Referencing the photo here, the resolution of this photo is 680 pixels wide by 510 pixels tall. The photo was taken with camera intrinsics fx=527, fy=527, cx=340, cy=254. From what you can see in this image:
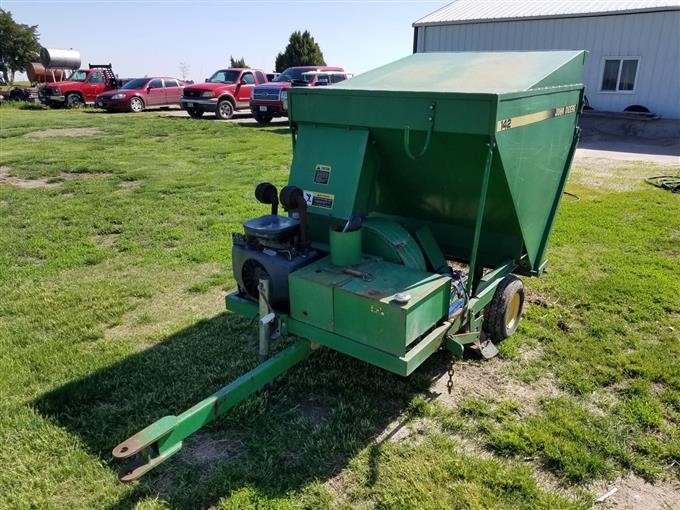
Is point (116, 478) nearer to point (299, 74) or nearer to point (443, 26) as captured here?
point (299, 74)

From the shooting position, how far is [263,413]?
333cm

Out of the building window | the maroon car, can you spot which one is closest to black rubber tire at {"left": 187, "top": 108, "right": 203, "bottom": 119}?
the maroon car

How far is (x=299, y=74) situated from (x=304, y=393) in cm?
1702

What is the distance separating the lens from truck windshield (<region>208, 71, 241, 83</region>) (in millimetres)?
20047

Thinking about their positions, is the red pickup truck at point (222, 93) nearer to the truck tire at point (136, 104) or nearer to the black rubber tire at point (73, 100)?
the truck tire at point (136, 104)

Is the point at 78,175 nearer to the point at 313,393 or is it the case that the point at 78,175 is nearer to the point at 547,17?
the point at 313,393

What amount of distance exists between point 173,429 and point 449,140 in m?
2.27

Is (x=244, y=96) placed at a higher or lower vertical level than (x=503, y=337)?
higher

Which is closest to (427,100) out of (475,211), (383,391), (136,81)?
(475,211)

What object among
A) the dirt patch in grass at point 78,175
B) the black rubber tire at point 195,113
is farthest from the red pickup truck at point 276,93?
the dirt patch in grass at point 78,175

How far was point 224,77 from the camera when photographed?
66.4ft

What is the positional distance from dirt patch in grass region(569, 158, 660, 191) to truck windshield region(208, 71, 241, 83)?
43.9 ft

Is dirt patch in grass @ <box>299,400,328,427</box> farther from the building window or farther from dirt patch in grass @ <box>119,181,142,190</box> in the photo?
the building window

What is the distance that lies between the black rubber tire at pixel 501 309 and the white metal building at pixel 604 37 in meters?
16.2
